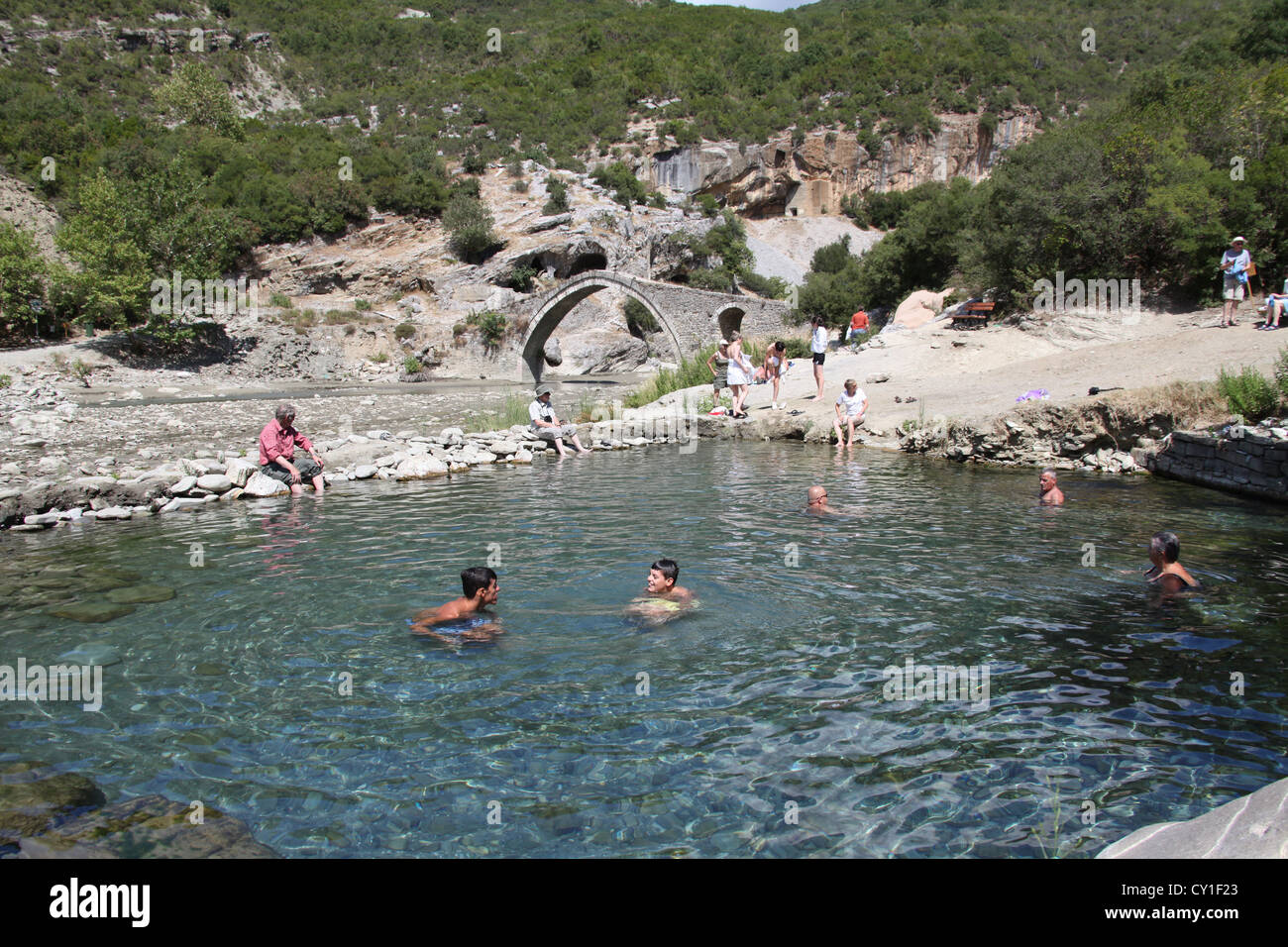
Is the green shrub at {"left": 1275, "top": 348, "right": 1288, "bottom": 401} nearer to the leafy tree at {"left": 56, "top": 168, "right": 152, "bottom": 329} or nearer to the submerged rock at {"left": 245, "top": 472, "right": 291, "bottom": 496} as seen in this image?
the submerged rock at {"left": 245, "top": 472, "right": 291, "bottom": 496}

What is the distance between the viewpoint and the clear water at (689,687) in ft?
12.2

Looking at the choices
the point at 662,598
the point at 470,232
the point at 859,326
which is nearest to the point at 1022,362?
the point at 859,326

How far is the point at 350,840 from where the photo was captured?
11.6 ft

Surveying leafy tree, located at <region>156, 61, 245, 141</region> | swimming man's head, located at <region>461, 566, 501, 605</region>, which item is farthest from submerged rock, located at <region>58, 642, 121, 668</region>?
leafy tree, located at <region>156, 61, 245, 141</region>

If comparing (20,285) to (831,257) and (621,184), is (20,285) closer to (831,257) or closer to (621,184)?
(621,184)

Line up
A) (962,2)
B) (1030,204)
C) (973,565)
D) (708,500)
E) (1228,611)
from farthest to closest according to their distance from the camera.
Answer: (962,2)
(1030,204)
(708,500)
(973,565)
(1228,611)

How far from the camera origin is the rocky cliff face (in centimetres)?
6438

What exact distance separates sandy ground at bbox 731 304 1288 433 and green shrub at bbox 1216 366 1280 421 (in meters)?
1.52

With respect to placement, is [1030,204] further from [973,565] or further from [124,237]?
[124,237]

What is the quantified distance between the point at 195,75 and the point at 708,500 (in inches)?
2892

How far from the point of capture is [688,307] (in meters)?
39.2

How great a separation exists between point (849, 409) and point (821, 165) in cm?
5979
